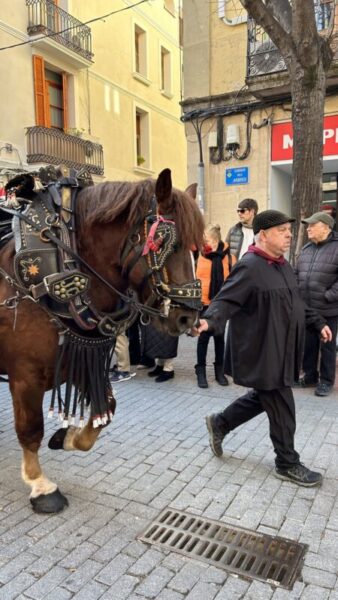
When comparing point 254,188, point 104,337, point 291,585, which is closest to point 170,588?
point 291,585

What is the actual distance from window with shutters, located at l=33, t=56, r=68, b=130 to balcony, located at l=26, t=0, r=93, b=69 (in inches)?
22.8

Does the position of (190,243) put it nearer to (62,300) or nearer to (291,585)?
(62,300)

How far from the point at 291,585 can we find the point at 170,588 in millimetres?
574

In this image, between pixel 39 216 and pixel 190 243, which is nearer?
pixel 190 243

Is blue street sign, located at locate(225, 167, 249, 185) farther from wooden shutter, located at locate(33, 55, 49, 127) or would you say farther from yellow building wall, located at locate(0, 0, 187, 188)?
wooden shutter, located at locate(33, 55, 49, 127)

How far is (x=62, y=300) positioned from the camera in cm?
237

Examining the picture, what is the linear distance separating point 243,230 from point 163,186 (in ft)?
14.0

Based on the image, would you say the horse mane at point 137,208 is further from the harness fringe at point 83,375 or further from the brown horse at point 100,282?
the harness fringe at point 83,375

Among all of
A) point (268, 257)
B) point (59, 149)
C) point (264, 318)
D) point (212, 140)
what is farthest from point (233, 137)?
point (59, 149)

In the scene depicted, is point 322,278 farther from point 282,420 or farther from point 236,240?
point 282,420

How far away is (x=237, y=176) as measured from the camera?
9.05 m

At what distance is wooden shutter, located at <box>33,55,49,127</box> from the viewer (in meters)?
14.0

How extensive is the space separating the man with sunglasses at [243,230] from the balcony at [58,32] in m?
10.0

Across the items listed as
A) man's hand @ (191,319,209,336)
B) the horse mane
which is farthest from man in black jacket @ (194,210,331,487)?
the horse mane
